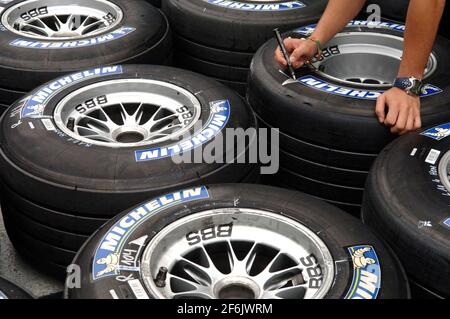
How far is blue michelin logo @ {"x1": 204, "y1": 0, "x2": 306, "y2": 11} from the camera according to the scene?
3.52 m

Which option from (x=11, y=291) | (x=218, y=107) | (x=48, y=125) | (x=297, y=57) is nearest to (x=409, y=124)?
(x=297, y=57)

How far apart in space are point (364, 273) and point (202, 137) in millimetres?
899

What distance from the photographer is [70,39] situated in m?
3.31

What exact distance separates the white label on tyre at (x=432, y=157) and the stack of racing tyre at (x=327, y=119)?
255 mm

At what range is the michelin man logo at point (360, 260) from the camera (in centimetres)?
193

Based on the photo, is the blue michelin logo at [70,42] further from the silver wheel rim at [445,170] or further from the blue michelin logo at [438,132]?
the silver wheel rim at [445,170]

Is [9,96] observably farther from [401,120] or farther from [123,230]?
[401,120]

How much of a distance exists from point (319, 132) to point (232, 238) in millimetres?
732

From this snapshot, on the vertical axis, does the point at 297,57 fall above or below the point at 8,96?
above

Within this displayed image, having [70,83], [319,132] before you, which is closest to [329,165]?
[319,132]

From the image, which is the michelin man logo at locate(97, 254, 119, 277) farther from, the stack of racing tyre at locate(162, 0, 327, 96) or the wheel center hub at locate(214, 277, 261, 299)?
the stack of racing tyre at locate(162, 0, 327, 96)

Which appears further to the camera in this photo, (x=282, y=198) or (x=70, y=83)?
(x=70, y=83)

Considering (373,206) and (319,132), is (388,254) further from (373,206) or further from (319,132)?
(319,132)
